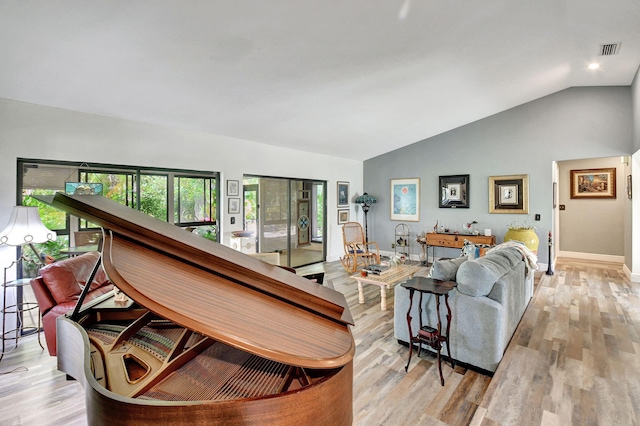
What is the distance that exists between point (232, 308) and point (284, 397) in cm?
32

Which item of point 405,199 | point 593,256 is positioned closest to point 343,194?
point 405,199

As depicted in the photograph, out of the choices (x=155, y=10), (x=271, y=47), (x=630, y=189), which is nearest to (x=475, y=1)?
(x=271, y=47)

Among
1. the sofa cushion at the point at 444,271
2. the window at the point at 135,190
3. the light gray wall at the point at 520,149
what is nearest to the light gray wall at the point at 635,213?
the light gray wall at the point at 520,149

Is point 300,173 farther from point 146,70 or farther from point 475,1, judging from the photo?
point 475,1

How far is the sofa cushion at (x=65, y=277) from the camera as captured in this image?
283cm

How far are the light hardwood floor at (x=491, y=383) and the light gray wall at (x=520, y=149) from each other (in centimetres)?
315

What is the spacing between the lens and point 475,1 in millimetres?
2766

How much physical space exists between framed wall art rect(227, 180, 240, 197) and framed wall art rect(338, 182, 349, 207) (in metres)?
2.97

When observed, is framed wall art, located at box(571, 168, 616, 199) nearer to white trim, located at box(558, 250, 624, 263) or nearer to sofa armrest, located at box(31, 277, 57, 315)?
white trim, located at box(558, 250, 624, 263)

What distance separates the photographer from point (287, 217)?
629 cm

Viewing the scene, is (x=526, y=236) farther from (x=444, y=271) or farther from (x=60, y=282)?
(x=60, y=282)

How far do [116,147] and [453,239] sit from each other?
20.5 feet

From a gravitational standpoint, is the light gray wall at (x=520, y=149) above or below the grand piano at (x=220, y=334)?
above

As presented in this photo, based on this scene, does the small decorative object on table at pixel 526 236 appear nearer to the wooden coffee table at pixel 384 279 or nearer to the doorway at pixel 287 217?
the wooden coffee table at pixel 384 279
